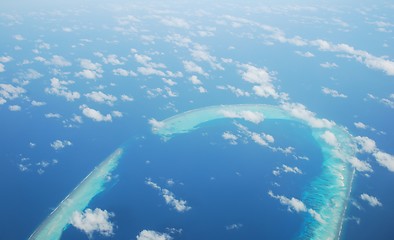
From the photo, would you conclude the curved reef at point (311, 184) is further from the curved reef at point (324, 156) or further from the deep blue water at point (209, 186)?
the deep blue water at point (209, 186)

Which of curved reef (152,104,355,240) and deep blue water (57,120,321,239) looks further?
curved reef (152,104,355,240)

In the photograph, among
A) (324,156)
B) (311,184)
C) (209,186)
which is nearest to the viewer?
(209,186)

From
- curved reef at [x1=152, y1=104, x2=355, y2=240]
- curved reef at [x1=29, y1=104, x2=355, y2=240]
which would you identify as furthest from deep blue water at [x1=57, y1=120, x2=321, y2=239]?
curved reef at [x1=152, y1=104, x2=355, y2=240]

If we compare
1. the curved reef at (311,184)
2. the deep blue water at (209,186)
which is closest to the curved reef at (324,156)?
the curved reef at (311,184)

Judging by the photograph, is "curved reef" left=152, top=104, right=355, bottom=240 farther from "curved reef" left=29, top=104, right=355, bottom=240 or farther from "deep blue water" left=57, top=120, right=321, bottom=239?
"deep blue water" left=57, top=120, right=321, bottom=239

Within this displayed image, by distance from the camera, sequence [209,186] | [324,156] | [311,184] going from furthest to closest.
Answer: [324,156] → [311,184] → [209,186]

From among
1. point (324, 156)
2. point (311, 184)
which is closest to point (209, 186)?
point (311, 184)

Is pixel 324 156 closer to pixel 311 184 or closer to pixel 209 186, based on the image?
pixel 311 184

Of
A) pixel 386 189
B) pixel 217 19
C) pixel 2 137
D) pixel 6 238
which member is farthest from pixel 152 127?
pixel 217 19

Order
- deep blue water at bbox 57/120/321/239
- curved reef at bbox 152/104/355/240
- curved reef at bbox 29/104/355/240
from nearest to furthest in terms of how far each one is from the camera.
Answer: curved reef at bbox 29/104/355/240, deep blue water at bbox 57/120/321/239, curved reef at bbox 152/104/355/240

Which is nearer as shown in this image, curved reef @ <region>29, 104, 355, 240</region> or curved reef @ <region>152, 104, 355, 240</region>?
curved reef @ <region>29, 104, 355, 240</region>

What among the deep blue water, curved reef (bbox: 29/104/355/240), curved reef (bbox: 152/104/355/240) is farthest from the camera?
curved reef (bbox: 152/104/355/240)
